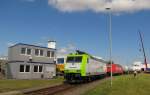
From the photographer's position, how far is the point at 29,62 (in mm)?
52281

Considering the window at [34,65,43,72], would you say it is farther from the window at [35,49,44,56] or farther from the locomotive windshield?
the locomotive windshield

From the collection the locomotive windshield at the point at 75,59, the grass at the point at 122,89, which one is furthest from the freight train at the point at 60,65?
the grass at the point at 122,89

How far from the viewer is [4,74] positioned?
55688 millimetres

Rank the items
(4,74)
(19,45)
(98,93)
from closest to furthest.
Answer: (98,93), (19,45), (4,74)

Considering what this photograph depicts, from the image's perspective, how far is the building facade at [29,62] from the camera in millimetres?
50531

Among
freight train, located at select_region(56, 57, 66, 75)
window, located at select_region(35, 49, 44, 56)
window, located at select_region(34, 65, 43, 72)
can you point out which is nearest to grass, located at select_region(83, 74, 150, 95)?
window, located at select_region(34, 65, 43, 72)

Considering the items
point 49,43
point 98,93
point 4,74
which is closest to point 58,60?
point 49,43

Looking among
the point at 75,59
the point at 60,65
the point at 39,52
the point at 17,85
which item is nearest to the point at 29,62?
the point at 39,52

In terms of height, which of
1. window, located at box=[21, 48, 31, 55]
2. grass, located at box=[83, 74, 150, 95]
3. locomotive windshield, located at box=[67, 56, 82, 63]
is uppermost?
A: window, located at box=[21, 48, 31, 55]

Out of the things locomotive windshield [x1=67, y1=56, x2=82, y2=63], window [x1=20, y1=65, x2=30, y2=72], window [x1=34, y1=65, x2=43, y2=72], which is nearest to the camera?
locomotive windshield [x1=67, y1=56, x2=82, y2=63]

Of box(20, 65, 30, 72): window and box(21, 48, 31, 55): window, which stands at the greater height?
box(21, 48, 31, 55): window

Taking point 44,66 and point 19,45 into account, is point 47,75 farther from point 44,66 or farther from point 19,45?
point 19,45

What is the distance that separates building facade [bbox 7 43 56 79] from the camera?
50531mm

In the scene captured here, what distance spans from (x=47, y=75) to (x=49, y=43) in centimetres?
997
